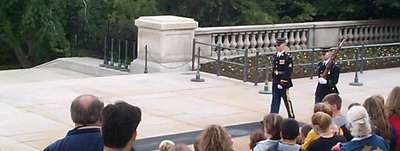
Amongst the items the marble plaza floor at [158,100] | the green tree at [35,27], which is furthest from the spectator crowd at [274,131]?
the green tree at [35,27]

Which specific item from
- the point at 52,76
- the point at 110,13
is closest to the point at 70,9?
the point at 110,13

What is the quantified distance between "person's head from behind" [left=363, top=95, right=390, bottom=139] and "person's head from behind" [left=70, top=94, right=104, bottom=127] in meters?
2.87

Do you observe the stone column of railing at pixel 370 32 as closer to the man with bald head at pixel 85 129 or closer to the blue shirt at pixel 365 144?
the blue shirt at pixel 365 144

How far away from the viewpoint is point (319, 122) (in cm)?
726

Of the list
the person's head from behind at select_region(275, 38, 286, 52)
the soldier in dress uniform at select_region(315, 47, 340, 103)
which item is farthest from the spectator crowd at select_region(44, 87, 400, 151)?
the person's head from behind at select_region(275, 38, 286, 52)

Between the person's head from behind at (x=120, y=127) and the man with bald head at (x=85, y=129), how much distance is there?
26.7 inches

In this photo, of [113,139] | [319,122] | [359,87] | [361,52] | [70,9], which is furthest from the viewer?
[70,9]

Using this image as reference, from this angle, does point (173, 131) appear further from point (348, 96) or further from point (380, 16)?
point (380, 16)

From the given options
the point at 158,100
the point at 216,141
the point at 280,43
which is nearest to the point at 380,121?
the point at 216,141

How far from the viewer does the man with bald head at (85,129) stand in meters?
5.43

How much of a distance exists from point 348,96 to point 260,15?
6.77m

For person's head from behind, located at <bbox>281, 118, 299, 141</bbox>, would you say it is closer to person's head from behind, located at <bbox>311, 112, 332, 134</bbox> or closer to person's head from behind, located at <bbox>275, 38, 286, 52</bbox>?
person's head from behind, located at <bbox>311, 112, 332, 134</bbox>

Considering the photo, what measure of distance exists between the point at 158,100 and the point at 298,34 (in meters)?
8.08

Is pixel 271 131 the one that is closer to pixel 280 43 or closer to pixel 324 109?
pixel 324 109
